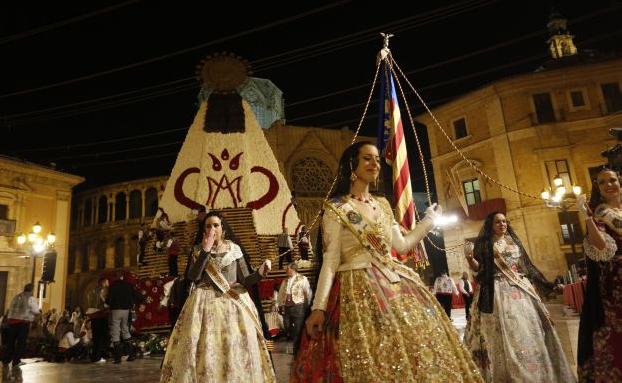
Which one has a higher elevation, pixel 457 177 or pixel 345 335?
pixel 457 177

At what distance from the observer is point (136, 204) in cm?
3791

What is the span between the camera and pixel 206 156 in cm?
1124

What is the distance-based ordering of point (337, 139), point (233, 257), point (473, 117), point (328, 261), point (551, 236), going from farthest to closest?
point (337, 139) → point (473, 117) → point (551, 236) → point (233, 257) → point (328, 261)

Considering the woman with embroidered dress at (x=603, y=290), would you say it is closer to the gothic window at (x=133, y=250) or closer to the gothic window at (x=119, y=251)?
the gothic window at (x=133, y=250)

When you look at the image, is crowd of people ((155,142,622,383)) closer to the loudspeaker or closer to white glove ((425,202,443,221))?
white glove ((425,202,443,221))

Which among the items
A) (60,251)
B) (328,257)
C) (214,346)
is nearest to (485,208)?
(214,346)

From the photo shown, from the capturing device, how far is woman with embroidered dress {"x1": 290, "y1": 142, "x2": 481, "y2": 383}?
2.42 metres

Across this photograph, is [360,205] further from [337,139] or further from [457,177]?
[337,139]

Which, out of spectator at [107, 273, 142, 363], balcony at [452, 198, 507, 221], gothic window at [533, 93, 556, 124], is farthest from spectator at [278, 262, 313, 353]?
gothic window at [533, 93, 556, 124]

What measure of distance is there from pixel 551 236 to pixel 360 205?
2238 cm

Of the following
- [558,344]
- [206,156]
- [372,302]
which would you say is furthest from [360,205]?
[206,156]

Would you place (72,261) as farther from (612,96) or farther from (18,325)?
(612,96)

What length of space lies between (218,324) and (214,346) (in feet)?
0.69

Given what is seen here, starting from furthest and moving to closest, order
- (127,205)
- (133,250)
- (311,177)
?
(127,205) < (133,250) < (311,177)
